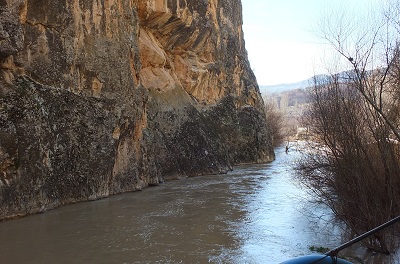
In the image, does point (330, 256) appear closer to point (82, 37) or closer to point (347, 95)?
point (347, 95)

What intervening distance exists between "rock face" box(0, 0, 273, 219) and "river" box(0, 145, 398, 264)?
1210 millimetres

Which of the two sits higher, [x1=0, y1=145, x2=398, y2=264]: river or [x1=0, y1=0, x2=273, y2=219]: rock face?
[x1=0, y1=0, x2=273, y2=219]: rock face

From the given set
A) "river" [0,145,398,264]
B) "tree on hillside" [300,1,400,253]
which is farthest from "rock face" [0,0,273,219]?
"tree on hillside" [300,1,400,253]

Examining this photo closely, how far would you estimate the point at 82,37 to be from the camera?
48.1ft

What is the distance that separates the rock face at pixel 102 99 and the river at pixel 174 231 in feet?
3.97

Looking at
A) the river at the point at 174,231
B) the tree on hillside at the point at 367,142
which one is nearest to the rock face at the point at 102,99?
the river at the point at 174,231

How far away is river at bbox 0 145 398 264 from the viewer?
299 inches

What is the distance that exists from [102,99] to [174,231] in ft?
23.8

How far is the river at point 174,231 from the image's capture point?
761cm

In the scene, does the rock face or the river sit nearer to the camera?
the river

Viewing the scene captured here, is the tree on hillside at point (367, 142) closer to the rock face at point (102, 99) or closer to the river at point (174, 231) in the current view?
the river at point (174, 231)

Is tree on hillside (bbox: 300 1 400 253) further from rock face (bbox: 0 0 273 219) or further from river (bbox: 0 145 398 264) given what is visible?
rock face (bbox: 0 0 273 219)

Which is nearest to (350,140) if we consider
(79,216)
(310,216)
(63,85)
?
(310,216)

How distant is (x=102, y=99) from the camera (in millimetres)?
15180
